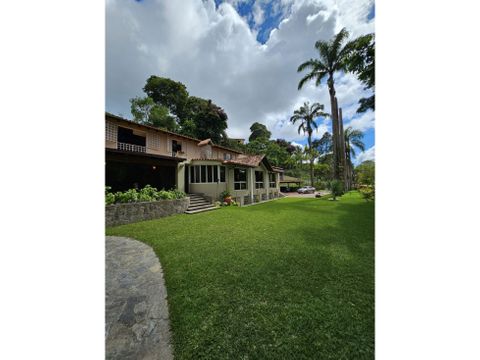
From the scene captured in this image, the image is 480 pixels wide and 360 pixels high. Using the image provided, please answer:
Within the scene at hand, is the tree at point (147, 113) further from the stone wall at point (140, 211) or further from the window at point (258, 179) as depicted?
the stone wall at point (140, 211)

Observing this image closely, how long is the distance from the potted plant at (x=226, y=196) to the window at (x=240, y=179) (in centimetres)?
94

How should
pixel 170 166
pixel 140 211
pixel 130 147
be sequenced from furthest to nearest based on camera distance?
1. pixel 170 166
2. pixel 130 147
3. pixel 140 211

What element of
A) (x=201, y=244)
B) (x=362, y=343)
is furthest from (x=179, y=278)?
(x=362, y=343)

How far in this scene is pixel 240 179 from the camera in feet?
45.7

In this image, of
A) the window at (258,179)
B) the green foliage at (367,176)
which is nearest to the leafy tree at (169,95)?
the window at (258,179)

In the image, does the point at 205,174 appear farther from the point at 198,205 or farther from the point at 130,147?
the point at 130,147

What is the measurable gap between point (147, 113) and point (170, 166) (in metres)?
13.4

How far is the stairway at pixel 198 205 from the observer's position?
9636 mm

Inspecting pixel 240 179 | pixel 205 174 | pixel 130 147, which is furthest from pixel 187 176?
pixel 240 179

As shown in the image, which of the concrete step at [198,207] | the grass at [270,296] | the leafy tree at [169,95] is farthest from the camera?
the leafy tree at [169,95]

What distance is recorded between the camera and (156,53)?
557 cm

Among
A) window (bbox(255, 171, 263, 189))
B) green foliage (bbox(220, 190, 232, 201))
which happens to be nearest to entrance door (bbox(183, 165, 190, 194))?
green foliage (bbox(220, 190, 232, 201))
